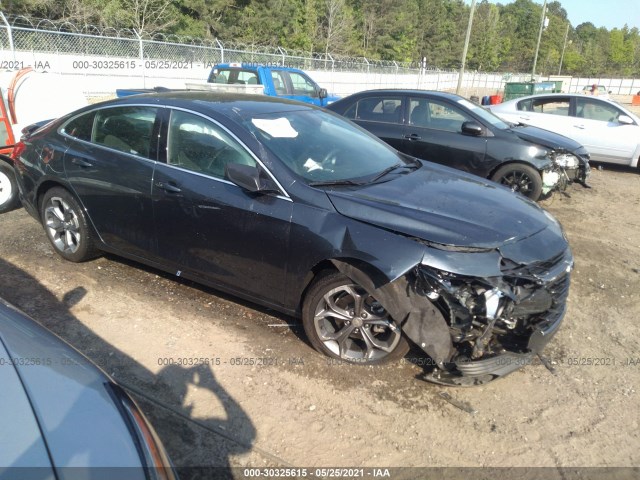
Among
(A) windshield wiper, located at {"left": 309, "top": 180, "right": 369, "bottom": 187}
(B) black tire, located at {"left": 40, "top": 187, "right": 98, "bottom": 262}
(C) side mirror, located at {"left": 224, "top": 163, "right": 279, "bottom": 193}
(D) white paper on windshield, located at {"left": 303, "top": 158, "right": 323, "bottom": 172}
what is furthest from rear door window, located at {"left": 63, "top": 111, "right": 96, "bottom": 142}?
(A) windshield wiper, located at {"left": 309, "top": 180, "right": 369, "bottom": 187}

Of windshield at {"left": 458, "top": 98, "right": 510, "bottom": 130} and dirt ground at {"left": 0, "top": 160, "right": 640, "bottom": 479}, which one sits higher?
windshield at {"left": 458, "top": 98, "right": 510, "bottom": 130}

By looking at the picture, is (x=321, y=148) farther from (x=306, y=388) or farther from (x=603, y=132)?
(x=603, y=132)

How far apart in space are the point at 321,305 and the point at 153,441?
66.3 inches

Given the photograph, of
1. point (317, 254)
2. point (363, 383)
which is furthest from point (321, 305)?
point (363, 383)

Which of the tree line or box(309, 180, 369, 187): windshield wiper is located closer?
box(309, 180, 369, 187): windshield wiper

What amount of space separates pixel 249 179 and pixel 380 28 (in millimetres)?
62848

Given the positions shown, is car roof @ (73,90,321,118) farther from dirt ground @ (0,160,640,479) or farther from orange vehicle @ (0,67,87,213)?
orange vehicle @ (0,67,87,213)

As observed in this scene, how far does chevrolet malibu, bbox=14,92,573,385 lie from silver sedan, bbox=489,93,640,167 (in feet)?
24.5

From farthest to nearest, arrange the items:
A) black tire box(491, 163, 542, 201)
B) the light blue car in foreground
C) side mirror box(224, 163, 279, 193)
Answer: black tire box(491, 163, 542, 201)
side mirror box(224, 163, 279, 193)
the light blue car in foreground

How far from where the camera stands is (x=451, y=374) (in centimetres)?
311

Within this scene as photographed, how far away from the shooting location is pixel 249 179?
11.1ft

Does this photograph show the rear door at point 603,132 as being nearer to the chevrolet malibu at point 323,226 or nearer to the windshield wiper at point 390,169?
the chevrolet malibu at point 323,226

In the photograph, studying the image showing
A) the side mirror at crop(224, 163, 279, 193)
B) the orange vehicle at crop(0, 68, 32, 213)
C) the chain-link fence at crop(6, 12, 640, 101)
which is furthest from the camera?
the chain-link fence at crop(6, 12, 640, 101)

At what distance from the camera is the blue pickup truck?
12230 millimetres
